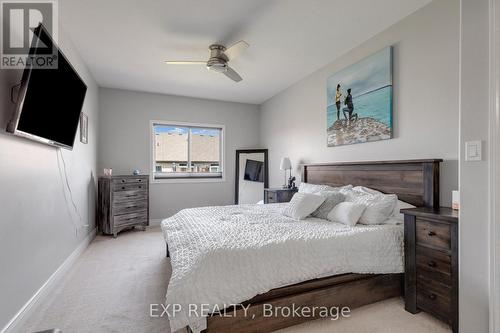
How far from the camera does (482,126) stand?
1.49 meters

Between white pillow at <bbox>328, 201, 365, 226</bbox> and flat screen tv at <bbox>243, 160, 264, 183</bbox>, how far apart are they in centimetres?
302

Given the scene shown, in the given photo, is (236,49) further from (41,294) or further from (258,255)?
(41,294)

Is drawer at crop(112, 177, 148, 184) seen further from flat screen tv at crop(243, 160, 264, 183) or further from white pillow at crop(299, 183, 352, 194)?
white pillow at crop(299, 183, 352, 194)

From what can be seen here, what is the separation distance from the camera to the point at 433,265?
1829mm

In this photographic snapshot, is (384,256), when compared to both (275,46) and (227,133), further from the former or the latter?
(227,133)

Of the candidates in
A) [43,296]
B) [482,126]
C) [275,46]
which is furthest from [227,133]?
[482,126]

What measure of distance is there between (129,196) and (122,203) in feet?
0.54

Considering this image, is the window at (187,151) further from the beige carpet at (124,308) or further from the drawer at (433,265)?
the drawer at (433,265)

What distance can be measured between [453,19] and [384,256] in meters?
2.13

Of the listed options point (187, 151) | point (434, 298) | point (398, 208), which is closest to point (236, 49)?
point (398, 208)

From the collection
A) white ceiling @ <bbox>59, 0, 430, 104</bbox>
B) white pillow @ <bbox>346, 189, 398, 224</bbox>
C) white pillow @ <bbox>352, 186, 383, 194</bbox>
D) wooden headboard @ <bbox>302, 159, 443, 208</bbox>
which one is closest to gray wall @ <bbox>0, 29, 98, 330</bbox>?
white ceiling @ <bbox>59, 0, 430, 104</bbox>

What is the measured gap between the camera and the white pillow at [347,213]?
2295 mm

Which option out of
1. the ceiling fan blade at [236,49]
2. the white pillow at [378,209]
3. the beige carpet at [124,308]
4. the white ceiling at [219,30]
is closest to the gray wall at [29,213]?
the beige carpet at [124,308]

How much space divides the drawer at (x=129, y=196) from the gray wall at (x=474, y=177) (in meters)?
4.45
